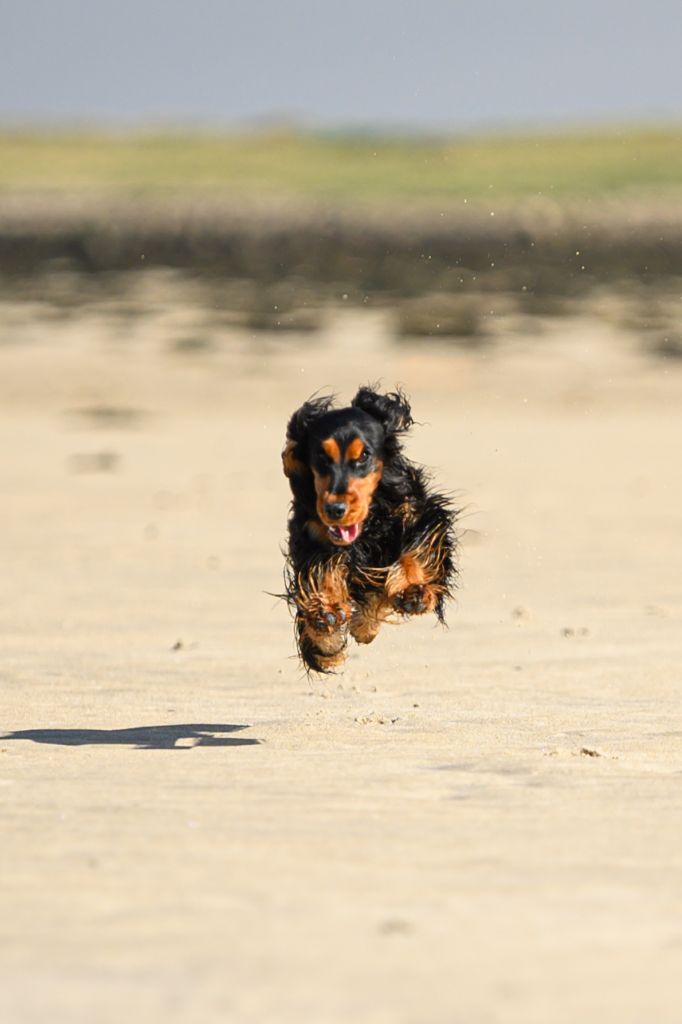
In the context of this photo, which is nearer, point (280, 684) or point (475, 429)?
point (280, 684)

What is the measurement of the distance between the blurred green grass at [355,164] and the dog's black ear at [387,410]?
50.7 meters

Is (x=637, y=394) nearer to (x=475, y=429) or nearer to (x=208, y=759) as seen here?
(x=475, y=429)

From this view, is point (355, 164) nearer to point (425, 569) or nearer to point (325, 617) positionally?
point (425, 569)

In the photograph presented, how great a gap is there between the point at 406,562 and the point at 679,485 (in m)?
7.08

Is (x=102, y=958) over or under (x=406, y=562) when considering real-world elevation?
under

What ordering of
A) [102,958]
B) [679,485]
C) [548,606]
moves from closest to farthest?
[102,958] < [548,606] < [679,485]

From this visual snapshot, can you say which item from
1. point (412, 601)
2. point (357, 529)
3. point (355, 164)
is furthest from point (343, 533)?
point (355, 164)

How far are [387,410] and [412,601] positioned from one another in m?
0.69

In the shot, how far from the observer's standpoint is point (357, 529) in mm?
6160

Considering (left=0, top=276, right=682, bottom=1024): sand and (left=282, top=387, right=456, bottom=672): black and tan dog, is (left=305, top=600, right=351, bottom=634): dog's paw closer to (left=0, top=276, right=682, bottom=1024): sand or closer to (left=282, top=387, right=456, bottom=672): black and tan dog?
(left=282, top=387, right=456, bottom=672): black and tan dog

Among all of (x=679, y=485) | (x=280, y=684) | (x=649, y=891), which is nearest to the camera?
(x=649, y=891)

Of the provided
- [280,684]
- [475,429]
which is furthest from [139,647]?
[475,429]

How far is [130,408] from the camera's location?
1808 centimetres

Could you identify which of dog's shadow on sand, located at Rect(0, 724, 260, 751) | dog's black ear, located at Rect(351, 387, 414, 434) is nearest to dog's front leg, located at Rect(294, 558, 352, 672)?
dog's shadow on sand, located at Rect(0, 724, 260, 751)
